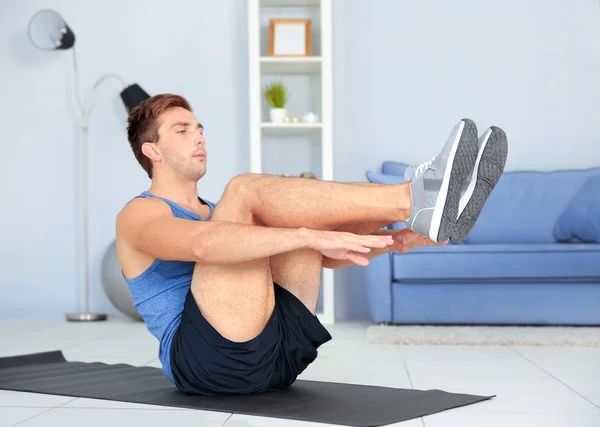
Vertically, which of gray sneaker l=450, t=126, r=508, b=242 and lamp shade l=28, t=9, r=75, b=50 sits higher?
lamp shade l=28, t=9, r=75, b=50

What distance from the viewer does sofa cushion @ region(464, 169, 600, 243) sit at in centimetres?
428

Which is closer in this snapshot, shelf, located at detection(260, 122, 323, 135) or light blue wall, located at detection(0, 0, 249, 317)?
shelf, located at detection(260, 122, 323, 135)

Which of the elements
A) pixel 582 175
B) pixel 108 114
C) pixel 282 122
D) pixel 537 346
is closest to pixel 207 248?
pixel 537 346

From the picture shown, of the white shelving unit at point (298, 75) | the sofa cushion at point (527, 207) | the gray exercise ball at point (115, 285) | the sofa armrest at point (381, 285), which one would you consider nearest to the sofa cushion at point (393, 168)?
the white shelving unit at point (298, 75)

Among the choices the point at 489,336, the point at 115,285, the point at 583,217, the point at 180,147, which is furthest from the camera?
the point at 115,285

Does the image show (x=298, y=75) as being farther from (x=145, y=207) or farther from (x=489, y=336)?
(x=145, y=207)

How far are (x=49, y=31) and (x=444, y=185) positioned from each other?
3.72 meters

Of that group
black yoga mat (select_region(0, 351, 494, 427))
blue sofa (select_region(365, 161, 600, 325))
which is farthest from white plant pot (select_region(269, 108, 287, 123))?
black yoga mat (select_region(0, 351, 494, 427))

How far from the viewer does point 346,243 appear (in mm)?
1741

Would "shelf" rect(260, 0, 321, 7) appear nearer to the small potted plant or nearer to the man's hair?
the small potted plant

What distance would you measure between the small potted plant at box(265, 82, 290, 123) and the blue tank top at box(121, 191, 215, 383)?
2679 mm

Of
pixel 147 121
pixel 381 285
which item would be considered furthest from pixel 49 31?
pixel 147 121

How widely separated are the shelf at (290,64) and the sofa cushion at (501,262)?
1406 mm

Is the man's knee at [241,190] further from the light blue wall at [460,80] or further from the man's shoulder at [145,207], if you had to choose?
the light blue wall at [460,80]
